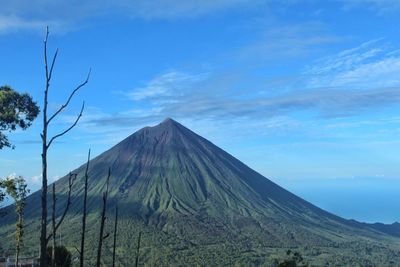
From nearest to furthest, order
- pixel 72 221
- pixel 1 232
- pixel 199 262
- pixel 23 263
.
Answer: pixel 23 263, pixel 199 262, pixel 1 232, pixel 72 221

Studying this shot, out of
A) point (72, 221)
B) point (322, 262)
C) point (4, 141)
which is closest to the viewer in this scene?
point (4, 141)

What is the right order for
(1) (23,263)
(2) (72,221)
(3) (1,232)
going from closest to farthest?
(1) (23,263), (3) (1,232), (2) (72,221)

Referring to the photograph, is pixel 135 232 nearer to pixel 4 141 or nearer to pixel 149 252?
pixel 149 252

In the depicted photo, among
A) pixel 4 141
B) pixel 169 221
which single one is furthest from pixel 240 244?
pixel 4 141

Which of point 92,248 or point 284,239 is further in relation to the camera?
point 284,239

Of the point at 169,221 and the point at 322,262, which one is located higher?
the point at 169,221

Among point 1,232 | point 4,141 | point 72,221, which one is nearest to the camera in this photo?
point 4,141

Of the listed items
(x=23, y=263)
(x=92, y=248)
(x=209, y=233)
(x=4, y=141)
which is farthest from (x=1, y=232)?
(x=4, y=141)

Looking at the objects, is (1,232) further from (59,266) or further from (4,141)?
(4,141)

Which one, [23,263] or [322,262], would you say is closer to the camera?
[23,263]
